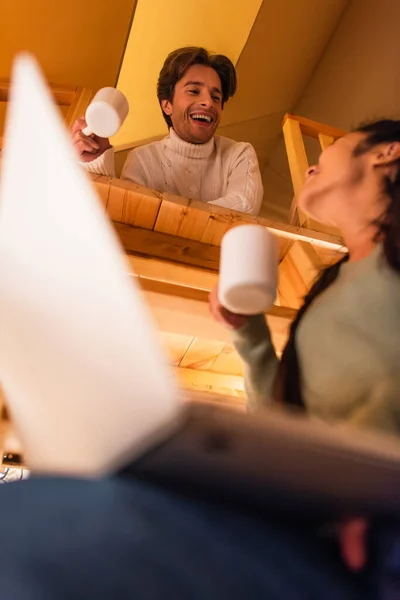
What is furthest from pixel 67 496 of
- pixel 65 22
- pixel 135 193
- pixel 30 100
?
pixel 65 22

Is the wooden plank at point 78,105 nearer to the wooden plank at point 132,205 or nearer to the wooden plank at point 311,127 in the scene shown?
the wooden plank at point 132,205

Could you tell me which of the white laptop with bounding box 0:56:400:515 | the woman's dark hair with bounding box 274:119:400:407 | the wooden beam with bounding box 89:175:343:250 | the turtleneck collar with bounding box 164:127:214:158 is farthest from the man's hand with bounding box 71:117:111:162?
the white laptop with bounding box 0:56:400:515

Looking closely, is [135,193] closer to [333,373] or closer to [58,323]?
[333,373]

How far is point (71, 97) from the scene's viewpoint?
1802mm

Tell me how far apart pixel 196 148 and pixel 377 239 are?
37.4 inches

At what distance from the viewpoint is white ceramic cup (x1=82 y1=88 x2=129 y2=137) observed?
1.21m

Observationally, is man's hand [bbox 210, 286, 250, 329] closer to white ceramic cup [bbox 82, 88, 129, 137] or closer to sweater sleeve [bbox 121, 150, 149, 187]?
white ceramic cup [bbox 82, 88, 129, 137]

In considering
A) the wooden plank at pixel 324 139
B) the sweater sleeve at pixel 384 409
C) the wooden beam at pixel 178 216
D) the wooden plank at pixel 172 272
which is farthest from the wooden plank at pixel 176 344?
the wooden plank at pixel 324 139

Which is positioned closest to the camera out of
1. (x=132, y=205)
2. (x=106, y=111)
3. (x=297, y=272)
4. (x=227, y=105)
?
(x=106, y=111)

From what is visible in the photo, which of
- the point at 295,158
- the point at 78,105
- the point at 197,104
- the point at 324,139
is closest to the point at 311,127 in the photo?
the point at 324,139

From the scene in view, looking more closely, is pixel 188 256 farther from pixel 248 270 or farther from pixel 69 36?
pixel 69 36

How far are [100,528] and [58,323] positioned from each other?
0.16 metres

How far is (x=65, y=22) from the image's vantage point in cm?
240

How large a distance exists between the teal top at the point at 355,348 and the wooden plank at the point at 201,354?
0.56 meters
